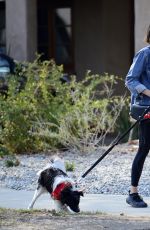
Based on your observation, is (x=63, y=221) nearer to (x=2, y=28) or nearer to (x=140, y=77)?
(x=140, y=77)

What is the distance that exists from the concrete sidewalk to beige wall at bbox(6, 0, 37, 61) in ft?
27.1

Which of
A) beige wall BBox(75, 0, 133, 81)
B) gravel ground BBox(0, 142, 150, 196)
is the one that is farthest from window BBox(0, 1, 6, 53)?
gravel ground BBox(0, 142, 150, 196)

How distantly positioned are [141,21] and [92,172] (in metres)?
5.18

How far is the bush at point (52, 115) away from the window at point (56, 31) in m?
7.59

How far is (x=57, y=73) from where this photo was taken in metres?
12.6

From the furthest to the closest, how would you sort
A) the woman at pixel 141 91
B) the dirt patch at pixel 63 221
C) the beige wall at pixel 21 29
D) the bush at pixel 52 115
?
the beige wall at pixel 21 29, the bush at pixel 52 115, the woman at pixel 141 91, the dirt patch at pixel 63 221

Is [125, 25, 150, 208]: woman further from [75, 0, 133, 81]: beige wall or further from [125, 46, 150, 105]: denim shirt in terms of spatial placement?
[75, 0, 133, 81]: beige wall

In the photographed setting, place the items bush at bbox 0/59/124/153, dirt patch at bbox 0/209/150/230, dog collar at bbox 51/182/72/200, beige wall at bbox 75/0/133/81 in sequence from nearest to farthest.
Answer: dirt patch at bbox 0/209/150/230, dog collar at bbox 51/182/72/200, bush at bbox 0/59/124/153, beige wall at bbox 75/0/133/81

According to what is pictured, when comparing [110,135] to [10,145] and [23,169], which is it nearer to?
[10,145]

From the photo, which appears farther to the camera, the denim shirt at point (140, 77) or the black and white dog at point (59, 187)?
the denim shirt at point (140, 77)

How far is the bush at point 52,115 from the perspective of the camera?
39.6ft

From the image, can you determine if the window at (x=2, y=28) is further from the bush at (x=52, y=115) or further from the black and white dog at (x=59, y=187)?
the black and white dog at (x=59, y=187)

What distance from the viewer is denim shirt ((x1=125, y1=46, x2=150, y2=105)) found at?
805cm

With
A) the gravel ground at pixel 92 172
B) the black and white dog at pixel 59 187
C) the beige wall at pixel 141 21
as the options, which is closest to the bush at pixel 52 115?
the gravel ground at pixel 92 172
